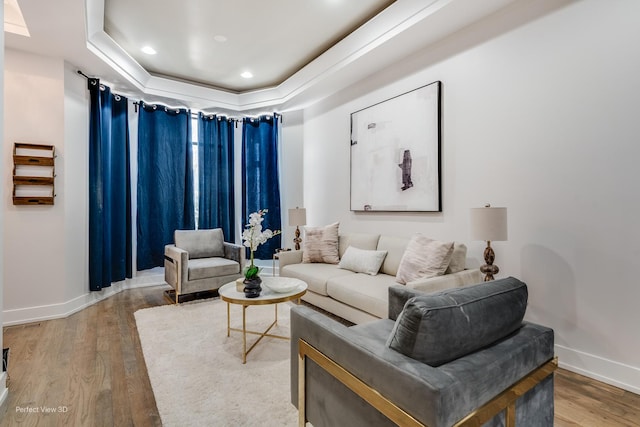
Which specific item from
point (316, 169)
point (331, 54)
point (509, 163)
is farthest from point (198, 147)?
point (509, 163)

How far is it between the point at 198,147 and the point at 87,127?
1634mm

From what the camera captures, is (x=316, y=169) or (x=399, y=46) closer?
(x=399, y=46)

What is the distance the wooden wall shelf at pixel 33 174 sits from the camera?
332 centimetres

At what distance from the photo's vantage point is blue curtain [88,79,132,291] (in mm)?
3990

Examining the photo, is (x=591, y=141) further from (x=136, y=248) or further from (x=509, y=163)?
(x=136, y=248)

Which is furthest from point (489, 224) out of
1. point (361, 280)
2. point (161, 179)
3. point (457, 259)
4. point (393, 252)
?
point (161, 179)

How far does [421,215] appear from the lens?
3.47m

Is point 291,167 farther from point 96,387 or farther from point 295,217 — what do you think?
point 96,387

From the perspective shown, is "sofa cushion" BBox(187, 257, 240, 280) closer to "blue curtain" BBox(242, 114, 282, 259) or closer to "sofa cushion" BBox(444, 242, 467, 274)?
"blue curtain" BBox(242, 114, 282, 259)

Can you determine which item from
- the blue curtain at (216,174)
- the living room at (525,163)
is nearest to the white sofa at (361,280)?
A: the living room at (525,163)

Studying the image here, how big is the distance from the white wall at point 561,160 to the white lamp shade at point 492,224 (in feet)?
1.04

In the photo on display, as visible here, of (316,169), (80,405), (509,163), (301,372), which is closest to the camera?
(301,372)

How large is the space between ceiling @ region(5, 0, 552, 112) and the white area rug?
9.76 feet

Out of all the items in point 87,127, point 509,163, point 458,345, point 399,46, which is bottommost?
point 458,345
